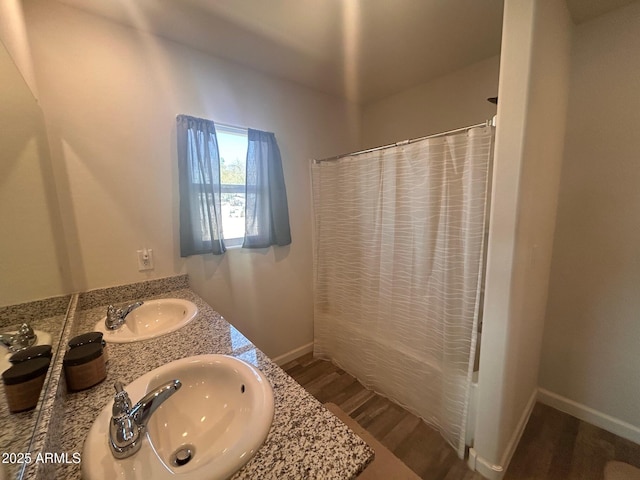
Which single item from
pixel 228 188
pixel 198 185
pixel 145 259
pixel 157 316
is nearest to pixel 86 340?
pixel 157 316

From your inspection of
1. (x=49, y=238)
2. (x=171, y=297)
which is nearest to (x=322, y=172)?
(x=171, y=297)

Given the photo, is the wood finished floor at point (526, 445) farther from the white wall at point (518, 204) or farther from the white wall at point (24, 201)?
the white wall at point (24, 201)

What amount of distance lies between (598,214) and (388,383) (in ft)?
5.47

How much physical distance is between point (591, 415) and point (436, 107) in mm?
2344

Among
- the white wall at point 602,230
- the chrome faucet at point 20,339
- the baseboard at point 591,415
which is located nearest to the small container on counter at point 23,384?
the chrome faucet at point 20,339

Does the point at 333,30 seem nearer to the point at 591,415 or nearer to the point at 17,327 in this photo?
the point at 17,327

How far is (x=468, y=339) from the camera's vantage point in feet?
4.33

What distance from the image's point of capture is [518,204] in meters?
1.03

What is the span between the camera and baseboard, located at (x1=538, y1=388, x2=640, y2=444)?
1.45 metres

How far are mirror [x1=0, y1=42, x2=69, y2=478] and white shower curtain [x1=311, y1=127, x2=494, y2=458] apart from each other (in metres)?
1.57

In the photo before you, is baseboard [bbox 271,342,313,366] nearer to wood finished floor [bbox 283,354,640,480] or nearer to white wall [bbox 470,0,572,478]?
wood finished floor [bbox 283,354,640,480]

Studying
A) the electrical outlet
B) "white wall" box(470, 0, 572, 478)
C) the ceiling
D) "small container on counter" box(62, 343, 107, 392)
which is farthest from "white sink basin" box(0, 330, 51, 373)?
"white wall" box(470, 0, 572, 478)

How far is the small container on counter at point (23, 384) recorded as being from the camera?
56 centimetres

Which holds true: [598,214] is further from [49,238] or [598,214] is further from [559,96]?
[49,238]
